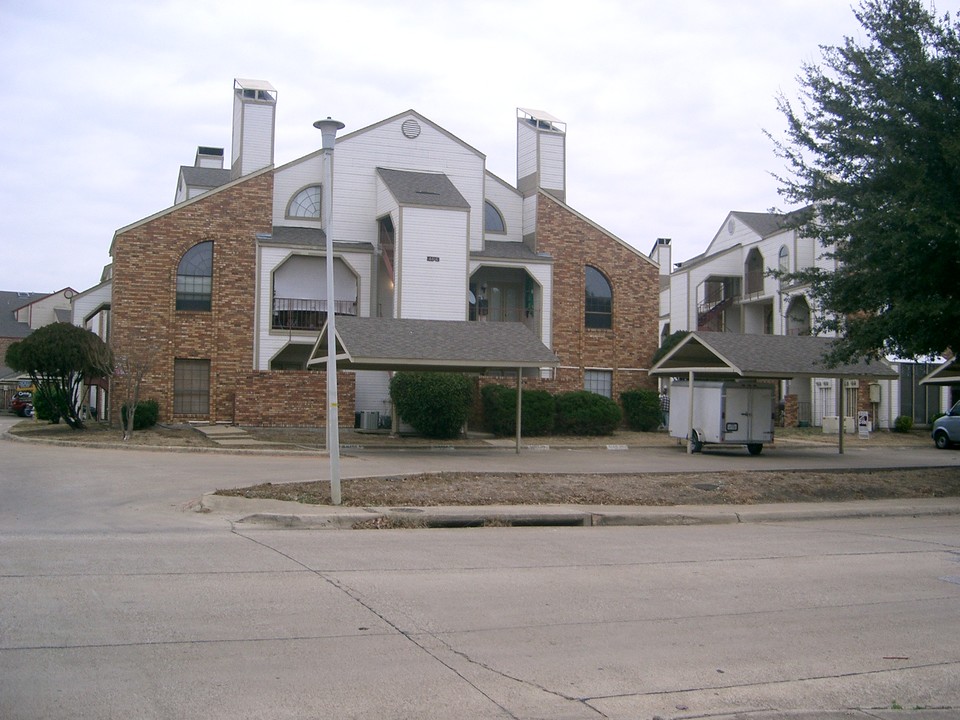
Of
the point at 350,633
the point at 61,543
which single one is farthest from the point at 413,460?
the point at 350,633

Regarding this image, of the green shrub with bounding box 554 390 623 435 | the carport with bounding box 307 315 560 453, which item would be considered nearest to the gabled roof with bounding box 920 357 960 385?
the green shrub with bounding box 554 390 623 435

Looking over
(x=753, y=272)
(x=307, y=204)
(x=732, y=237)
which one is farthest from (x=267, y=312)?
(x=732, y=237)

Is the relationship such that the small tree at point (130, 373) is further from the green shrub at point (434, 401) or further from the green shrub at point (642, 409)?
the green shrub at point (642, 409)

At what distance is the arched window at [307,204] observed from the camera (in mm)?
37156

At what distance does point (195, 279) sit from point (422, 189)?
29.3 feet

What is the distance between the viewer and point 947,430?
34781 millimetres

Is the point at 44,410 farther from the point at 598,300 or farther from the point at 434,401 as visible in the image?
the point at 598,300

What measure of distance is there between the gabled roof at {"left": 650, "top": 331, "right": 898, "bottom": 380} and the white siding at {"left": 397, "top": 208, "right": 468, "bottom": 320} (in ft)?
28.4

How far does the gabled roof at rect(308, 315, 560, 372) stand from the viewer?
2467 cm

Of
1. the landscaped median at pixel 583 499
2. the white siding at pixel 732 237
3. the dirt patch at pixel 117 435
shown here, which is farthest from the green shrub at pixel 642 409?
the landscaped median at pixel 583 499

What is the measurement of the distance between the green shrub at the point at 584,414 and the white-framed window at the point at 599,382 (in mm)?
3617

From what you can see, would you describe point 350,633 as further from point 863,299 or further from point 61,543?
point 863,299

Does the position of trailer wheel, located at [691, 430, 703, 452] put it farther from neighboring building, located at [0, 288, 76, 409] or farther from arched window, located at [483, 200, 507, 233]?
neighboring building, located at [0, 288, 76, 409]

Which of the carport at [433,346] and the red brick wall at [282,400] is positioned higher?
the carport at [433,346]
